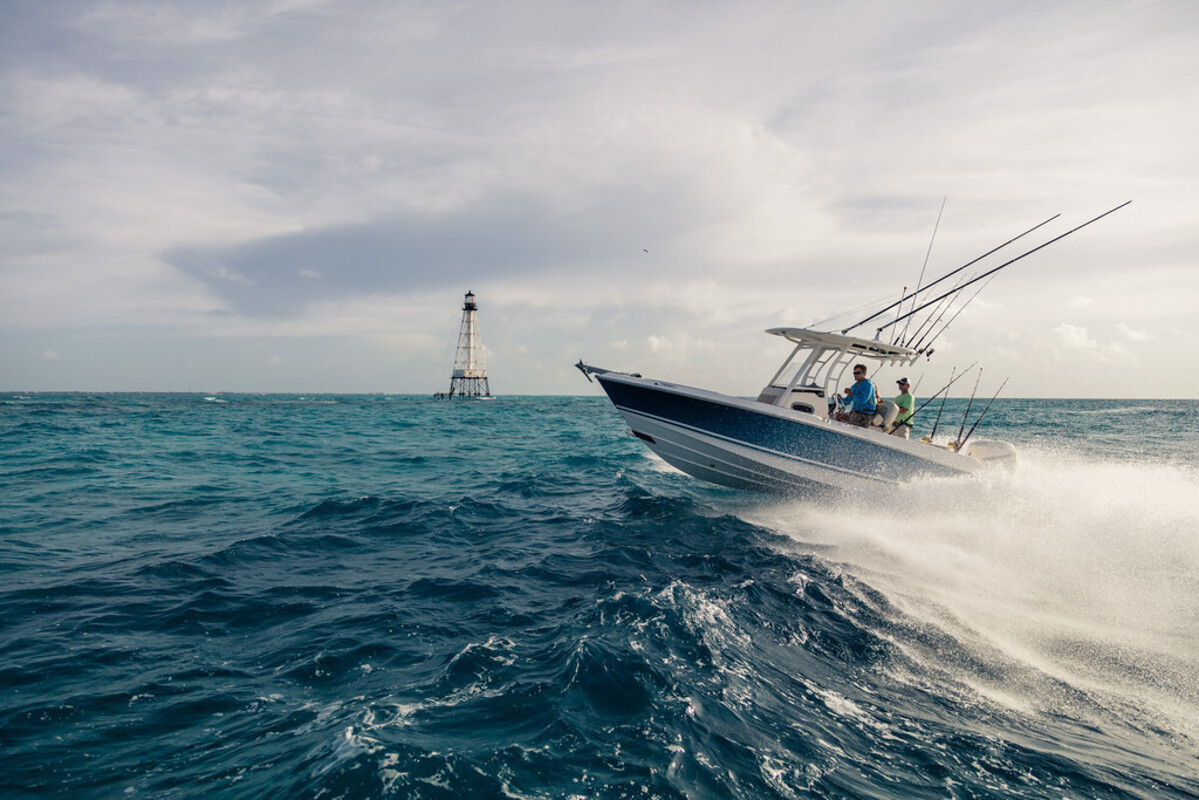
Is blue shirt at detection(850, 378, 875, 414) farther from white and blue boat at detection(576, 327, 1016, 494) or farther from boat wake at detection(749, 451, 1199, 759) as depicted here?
boat wake at detection(749, 451, 1199, 759)

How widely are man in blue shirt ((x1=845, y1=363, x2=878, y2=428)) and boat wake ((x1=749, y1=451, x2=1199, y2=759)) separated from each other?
63.0 inches

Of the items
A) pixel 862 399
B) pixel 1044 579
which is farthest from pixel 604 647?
pixel 862 399

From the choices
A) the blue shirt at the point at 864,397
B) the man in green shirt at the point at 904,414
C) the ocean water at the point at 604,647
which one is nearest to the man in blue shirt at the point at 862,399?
the blue shirt at the point at 864,397

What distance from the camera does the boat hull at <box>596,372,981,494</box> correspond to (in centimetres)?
1122

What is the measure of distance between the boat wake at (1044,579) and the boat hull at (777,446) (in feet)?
1.52

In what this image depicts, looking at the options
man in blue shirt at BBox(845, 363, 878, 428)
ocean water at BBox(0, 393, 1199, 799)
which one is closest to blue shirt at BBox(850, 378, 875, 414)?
man in blue shirt at BBox(845, 363, 878, 428)

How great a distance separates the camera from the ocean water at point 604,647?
144 inches

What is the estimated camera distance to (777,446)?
11.6 meters

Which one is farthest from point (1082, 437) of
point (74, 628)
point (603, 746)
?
point (74, 628)

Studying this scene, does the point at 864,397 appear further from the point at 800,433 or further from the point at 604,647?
the point at 604,647

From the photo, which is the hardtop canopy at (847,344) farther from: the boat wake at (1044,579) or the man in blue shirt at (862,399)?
the boat wake at (1044,579)

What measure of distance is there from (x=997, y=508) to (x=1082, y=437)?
30.9 metres

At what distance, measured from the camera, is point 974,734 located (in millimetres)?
4195

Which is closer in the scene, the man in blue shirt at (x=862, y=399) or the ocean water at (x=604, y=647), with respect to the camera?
the ocean water at (x=604, y=647)
